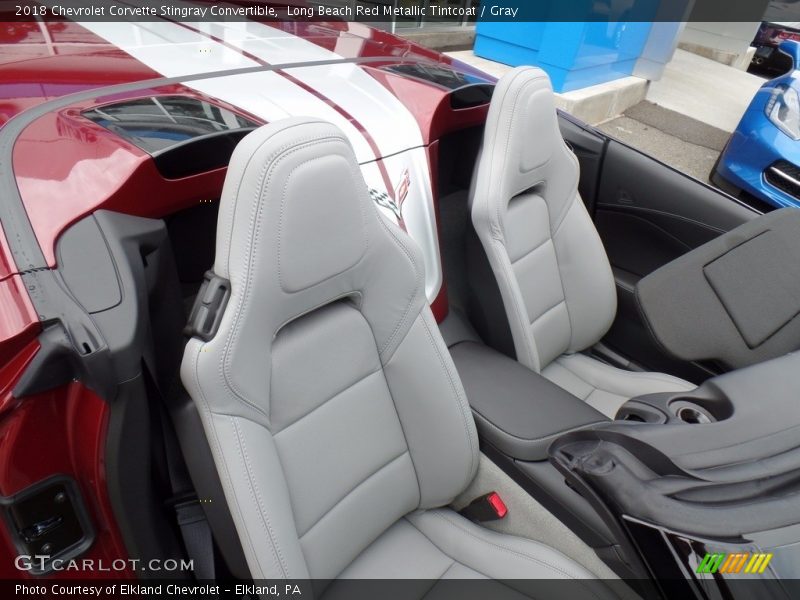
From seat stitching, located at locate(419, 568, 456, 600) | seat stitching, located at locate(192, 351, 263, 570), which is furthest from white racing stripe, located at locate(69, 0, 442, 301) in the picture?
seat stitching, located at locate(419, 568, 456, 600)

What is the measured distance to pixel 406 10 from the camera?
16.3 ft

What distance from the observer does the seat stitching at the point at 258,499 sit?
0.88 meters

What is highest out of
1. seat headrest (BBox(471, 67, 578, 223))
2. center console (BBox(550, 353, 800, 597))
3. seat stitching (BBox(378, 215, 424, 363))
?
seat headrest (BBox(471, 67, 578, 223))

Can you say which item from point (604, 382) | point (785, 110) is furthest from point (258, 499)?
point (785, 110)

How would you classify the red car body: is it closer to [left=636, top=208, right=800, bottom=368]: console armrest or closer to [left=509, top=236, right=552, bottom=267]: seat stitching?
[left=509, top=236, right=552, bottom=267]: seat stitching

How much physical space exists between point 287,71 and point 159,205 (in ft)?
2.09

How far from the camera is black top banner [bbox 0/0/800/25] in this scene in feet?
4.93

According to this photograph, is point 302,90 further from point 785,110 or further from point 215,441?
point 785,110

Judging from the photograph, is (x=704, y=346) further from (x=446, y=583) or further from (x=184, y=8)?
(x=184, y=8)

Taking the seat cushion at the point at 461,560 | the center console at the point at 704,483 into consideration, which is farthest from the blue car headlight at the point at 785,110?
the seat cushion at the point at 461,560

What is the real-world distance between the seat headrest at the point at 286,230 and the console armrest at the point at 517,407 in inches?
22.2

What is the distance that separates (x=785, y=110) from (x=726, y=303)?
279cm

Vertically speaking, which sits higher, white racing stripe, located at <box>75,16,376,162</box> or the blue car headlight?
white racing stripe, located at <box>75,16,376,162</box>

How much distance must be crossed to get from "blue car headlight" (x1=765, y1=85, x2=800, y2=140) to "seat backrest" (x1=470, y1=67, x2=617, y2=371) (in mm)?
2039
